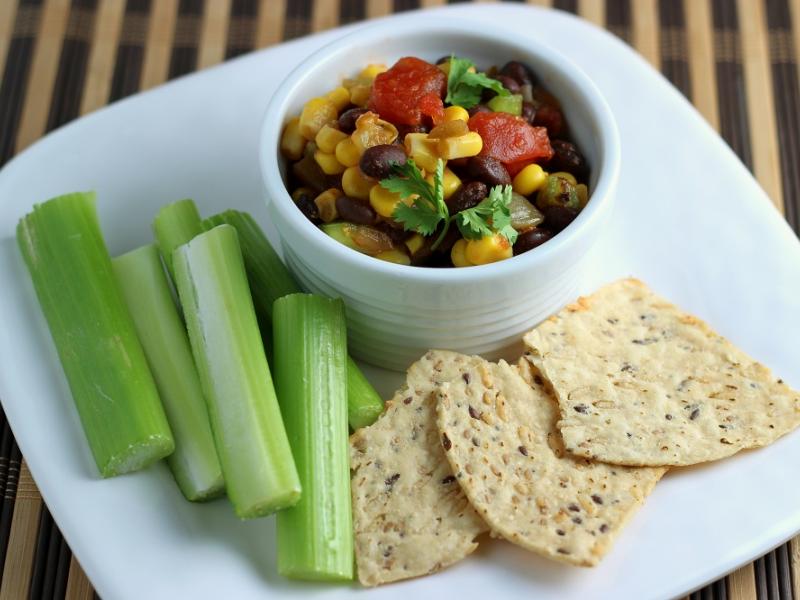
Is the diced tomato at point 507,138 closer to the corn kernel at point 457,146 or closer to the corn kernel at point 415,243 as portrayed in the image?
the corn kernel at point 457,146

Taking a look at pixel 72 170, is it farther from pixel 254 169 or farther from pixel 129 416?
pixel 129 416

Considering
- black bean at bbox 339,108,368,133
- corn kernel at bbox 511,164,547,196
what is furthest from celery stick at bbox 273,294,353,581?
corn kernel at bbox 511,164,547,196

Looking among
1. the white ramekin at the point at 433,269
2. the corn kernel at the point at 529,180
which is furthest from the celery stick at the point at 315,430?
the corn kernel at the point at 529,180

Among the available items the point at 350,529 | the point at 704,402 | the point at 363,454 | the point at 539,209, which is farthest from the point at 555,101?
the point at 350,529

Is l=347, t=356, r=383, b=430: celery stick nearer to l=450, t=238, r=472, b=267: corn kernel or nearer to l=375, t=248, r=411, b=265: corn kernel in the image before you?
l=375, t=248, r=411, b=265: corn kernel

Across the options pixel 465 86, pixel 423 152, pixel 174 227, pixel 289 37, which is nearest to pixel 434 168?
pixel 423 152

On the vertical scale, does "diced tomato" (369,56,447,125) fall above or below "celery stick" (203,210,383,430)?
above
